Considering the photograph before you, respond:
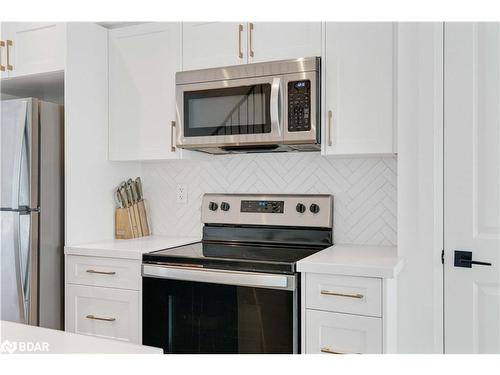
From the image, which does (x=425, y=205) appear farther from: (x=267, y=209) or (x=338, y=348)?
(x=267, y=209)

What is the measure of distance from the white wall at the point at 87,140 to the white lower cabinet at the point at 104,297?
204mm

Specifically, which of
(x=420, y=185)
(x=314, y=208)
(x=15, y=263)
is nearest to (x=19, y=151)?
(x=15, y=263)

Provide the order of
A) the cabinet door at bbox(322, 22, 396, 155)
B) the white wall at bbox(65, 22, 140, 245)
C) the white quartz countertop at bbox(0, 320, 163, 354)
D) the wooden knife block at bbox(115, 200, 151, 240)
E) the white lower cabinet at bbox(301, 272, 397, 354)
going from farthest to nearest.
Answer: the wooden knife block at bbox(115, 200, 151, 240), the white wall at bbox(65, 22, 140, 245), the cabinet door at bbox(322, 22, 396, 155), the white lower cabinet at bbox(301, 272, 397, 354), the white quartz countertop at bbox(0, 320, 163, 354)

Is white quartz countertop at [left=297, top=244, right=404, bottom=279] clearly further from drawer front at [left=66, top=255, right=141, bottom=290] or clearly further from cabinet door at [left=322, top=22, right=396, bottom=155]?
drawer front at [left=66, top=255, right=141, bottom=290]

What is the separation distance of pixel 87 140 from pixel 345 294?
1645 mm

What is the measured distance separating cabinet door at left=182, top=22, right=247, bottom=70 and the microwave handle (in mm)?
256

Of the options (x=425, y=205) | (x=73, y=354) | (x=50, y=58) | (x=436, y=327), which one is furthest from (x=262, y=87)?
(x=73, y=354)

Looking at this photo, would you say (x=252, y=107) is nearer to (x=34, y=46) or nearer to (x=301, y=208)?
(x=301, y=208)

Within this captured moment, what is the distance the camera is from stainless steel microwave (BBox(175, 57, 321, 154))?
220cm

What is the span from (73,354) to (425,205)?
1.57 metres

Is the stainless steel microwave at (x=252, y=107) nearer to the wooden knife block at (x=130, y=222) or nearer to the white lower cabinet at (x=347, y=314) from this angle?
the wooden knife block at (x=130, y=222)

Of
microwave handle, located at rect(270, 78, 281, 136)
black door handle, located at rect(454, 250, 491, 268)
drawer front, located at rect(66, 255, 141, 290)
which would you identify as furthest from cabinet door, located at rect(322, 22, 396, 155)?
drawer front, located at rect(66, 255, 141, 290)

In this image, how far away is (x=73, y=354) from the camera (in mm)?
853

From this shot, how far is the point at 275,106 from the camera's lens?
2203 mm
